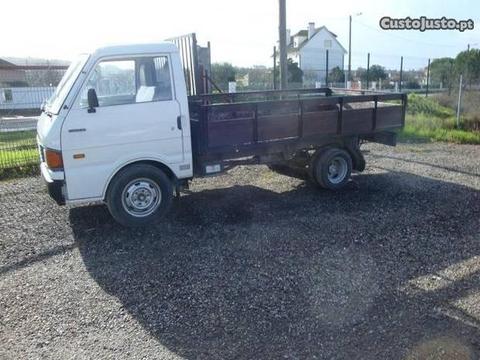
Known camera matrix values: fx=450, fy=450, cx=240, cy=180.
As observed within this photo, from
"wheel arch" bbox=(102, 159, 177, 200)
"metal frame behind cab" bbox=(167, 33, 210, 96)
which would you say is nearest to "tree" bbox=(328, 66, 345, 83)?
"metal frame behind cab" bbox=(167, 33, 210, 96)

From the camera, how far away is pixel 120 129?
5.41 metres

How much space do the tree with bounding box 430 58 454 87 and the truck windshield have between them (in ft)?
68.0

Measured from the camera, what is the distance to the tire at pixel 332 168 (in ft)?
23.8

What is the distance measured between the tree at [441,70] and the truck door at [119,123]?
2014cm

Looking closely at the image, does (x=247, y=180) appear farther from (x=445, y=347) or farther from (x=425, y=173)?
(x=445, y=347)

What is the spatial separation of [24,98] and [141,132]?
32.6 feet

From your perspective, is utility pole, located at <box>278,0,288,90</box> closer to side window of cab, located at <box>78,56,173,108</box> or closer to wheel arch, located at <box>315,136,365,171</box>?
wheel arch, located at <box>315,136,365,171</box>

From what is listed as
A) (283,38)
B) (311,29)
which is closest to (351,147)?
(283,38)

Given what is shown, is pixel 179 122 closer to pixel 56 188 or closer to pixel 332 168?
pixel 56 188

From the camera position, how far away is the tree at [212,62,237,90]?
2006 cm

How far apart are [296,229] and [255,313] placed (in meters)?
2.04

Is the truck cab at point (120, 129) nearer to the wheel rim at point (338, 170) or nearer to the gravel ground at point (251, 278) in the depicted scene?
the gravel ground at point (251, 278)

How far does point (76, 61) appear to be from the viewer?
5.80m

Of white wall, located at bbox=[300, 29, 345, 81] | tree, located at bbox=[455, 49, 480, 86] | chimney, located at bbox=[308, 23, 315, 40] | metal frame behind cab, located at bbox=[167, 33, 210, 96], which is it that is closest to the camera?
metal frame behind cab, located at bbox=[167, 33, 210, 96]
